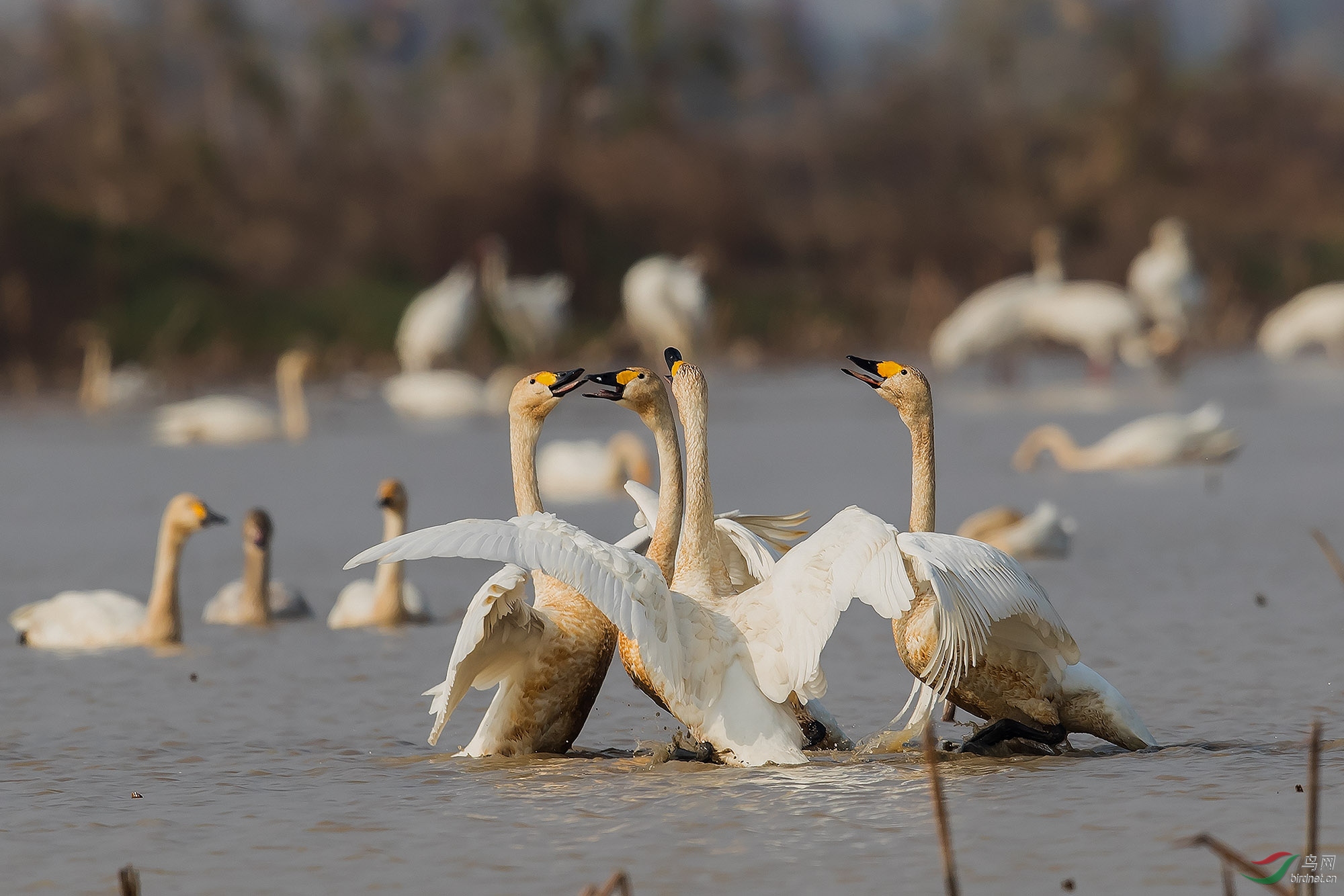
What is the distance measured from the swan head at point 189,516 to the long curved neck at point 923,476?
3.85 m

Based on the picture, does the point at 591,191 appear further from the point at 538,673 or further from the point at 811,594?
A: the point at 811,594

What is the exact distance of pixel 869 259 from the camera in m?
30.9

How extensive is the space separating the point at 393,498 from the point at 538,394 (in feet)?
9.69

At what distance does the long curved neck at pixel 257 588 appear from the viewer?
9.59 m

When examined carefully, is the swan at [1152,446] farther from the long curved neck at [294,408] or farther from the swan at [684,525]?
the swan at [684,525]

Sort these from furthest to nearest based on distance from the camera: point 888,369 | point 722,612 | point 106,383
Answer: point 106,383, point 888,369, point 722,612

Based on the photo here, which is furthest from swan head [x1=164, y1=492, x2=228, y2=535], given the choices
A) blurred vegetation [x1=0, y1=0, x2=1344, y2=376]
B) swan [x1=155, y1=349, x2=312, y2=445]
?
blurred vegetation [x1=0, y1=0, x2=1344, y2=376]

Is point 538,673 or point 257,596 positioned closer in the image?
point 538,673

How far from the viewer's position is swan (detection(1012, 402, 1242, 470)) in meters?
Result: 14.8

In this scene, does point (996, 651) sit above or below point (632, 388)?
below

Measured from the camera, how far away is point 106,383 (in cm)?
2116

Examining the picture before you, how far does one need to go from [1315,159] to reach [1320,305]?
1502cm

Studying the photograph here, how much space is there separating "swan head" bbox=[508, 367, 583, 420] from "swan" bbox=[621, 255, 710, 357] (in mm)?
15154

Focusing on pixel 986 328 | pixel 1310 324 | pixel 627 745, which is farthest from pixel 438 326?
pixel 627 745
